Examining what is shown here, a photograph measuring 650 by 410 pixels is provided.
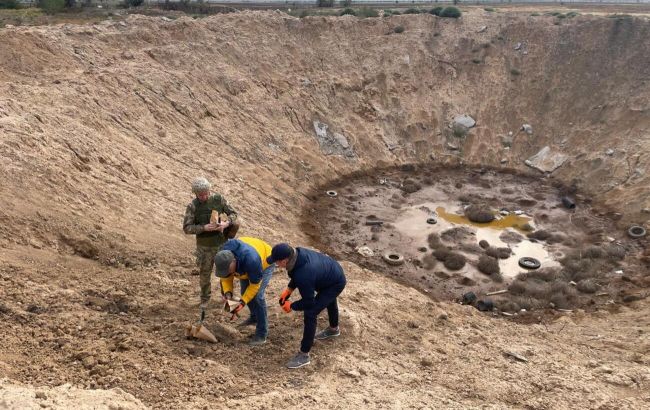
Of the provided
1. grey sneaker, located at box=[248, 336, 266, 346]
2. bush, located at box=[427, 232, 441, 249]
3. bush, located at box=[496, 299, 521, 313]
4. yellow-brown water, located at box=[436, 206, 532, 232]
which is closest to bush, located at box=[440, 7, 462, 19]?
yellow-brown water, located at box=[436, 206, 532, 232]

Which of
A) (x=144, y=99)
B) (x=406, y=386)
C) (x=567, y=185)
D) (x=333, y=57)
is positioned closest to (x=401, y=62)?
(x=333, y=57)

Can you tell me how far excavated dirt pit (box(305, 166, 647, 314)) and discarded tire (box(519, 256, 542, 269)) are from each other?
0.17 meters

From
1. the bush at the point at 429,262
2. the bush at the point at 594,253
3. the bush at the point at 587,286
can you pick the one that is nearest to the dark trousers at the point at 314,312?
the bush at the point at 429,262

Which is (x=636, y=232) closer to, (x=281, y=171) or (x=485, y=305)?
(x=485, y=305)

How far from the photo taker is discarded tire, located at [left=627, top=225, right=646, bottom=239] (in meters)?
16.0

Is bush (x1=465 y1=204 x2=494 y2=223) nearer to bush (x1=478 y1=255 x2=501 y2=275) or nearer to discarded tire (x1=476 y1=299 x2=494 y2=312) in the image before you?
bush (x1=478 y1=255 x2=501 y2=275)

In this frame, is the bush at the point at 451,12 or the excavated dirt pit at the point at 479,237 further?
the bush at the point at 451,12

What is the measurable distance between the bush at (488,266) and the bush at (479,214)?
3.05 m

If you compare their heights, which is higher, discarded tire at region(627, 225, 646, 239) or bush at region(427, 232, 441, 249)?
discarded tire at region(627, 225, 646, 239)

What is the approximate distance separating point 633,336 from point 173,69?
16.8 meters

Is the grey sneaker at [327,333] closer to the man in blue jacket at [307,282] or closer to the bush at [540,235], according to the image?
the man in blue jacket at [307,282]

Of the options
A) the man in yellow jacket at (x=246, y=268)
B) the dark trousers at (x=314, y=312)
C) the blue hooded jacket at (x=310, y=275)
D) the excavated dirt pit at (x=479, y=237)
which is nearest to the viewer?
the man in yellow jacket at (x=246, y=268)

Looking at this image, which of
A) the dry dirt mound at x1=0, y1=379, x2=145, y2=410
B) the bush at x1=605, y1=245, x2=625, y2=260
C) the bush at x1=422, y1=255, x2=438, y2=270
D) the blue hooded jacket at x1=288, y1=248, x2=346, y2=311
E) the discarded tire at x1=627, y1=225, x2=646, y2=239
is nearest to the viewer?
the dry dirt mound at x1=0, y1=379, x2=145, y2=410

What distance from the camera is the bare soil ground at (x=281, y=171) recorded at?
237 inches
